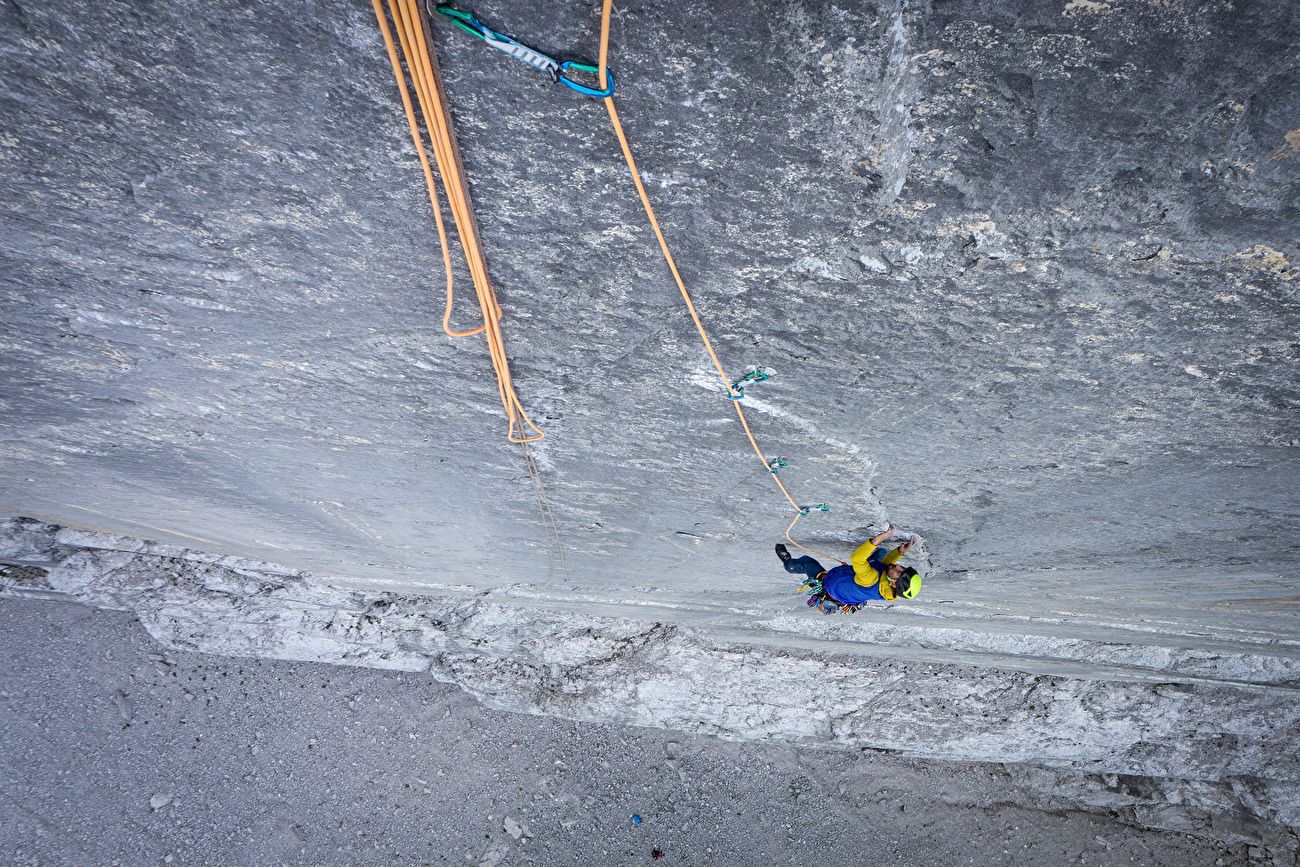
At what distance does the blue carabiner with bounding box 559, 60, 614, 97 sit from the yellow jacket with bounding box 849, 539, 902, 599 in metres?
2.04

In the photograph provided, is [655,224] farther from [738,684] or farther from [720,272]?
[738,684]

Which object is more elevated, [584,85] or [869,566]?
[584,85]

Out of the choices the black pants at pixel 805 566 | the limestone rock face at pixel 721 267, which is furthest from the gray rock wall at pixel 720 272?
the black pants at pixel 805 566

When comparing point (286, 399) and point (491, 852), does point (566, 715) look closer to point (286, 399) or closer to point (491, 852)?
point (491, 852)

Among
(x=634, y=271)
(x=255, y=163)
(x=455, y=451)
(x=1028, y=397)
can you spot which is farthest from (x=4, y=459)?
(x=1028, y=397)

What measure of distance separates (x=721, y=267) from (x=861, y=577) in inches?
66.4

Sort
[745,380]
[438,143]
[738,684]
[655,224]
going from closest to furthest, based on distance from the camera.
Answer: [438,143]
[655,224]
[745,380]
[738,684]

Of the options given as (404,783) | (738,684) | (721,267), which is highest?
(721,267)

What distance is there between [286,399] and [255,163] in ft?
3.55

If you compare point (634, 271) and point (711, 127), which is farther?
point (634, 271)

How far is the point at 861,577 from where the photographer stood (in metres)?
2.57

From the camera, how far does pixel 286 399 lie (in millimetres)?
2199

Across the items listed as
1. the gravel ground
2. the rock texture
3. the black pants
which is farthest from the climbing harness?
the gravel ground

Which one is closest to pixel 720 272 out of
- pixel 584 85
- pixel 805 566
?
pixel 584 85
